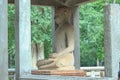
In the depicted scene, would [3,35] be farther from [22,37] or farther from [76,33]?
[76,33]

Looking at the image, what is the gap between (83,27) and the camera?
22.2 m

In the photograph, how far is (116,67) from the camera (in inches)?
262

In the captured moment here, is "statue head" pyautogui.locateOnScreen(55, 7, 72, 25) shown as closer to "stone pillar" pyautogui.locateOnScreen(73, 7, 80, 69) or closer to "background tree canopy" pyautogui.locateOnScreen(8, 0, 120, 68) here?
"stone pillar" pyautogui.locateOnScreen(73, 7, 80, 69)

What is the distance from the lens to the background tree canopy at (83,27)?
20047 millimetres

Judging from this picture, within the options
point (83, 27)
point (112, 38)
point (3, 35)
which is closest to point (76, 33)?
point (3, 35)

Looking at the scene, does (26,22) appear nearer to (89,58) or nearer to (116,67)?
(116,67)

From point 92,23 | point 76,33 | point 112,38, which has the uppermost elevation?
point 92,23

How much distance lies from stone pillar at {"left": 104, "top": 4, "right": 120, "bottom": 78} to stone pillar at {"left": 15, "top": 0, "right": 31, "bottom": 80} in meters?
2.24

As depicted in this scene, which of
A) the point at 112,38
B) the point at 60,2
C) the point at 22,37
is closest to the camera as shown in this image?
the point at 112,38

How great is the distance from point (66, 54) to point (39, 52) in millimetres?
14140

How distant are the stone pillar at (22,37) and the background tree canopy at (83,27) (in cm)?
967

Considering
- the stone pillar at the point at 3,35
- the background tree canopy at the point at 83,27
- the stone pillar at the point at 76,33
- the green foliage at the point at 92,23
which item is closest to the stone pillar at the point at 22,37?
the stone pillar at the point at 3,35

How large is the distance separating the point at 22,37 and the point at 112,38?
7.99ft

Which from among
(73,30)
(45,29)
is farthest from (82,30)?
(73,30)
